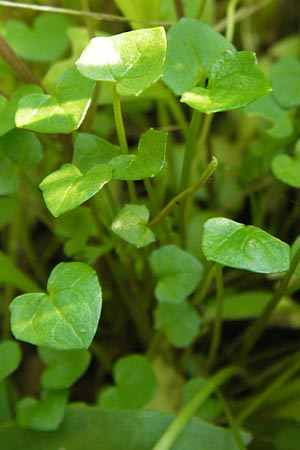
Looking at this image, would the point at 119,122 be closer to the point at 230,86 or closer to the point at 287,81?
the point at 230,86

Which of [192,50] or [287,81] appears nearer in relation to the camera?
[192,50]

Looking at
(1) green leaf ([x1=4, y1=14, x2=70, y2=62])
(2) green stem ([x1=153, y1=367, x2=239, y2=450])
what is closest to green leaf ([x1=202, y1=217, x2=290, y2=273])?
(2) green stem ([x1=153, y1=367, x2=239, y2=450])

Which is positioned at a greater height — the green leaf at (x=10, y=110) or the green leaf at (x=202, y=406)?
the green leaf at (x=10, y=110)

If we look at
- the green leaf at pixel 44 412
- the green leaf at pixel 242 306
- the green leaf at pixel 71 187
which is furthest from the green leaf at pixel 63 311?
the green leaf at pixel 242 306

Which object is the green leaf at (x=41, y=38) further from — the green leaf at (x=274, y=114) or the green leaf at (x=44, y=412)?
the green leaf at (x=44, y=412)

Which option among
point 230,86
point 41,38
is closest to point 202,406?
point 230,86
